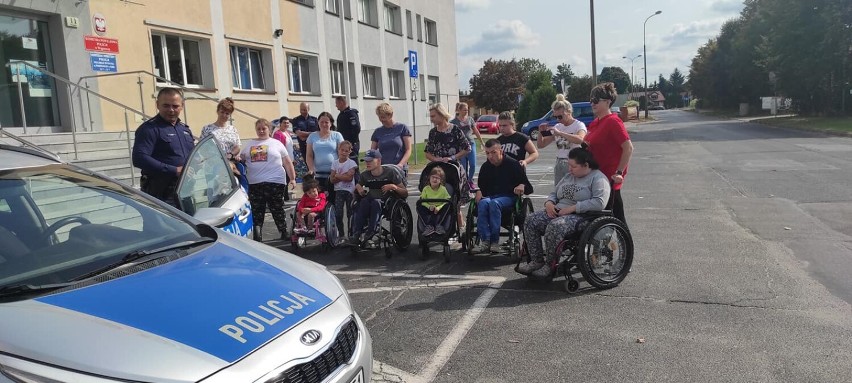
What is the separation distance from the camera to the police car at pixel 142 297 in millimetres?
1896

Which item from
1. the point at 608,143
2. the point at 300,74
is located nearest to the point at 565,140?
the point at 608,143

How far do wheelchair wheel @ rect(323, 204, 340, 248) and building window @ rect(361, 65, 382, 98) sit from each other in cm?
1894

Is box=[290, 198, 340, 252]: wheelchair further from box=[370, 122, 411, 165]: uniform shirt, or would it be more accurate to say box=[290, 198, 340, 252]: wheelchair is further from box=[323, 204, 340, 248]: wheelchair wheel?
box=[370, 122, 411, 165]: uniform shirt

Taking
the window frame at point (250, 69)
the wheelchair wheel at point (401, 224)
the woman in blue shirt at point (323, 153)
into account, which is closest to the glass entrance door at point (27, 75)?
the window frame at point (250, 69)

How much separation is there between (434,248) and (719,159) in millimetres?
13163

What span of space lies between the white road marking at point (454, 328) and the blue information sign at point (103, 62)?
8384 millimetres

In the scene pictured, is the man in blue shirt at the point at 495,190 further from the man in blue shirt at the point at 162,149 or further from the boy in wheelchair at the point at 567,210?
the man in blue shirt at the point at 162,149

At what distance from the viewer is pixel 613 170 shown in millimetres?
5703

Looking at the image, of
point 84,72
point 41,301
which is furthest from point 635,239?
point 84,72

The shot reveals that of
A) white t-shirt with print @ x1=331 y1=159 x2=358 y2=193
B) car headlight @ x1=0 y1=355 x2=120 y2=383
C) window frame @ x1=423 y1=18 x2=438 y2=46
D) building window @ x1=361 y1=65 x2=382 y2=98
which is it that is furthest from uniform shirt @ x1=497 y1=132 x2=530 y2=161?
window frame @ x1=423 y1=18 x2=438 y2=46

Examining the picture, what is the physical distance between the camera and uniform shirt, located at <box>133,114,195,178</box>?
5148mm

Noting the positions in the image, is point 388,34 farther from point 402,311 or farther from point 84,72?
point 402,311

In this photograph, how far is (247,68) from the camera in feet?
56.5

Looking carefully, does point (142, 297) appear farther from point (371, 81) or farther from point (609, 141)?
point (371, 81)
